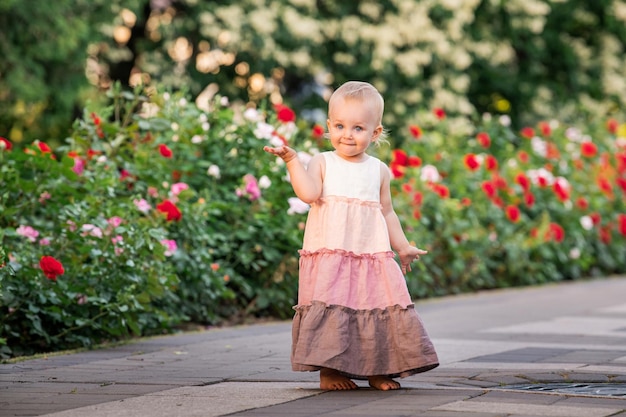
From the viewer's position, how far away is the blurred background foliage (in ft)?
65.3

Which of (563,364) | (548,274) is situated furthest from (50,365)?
→ (548,274)

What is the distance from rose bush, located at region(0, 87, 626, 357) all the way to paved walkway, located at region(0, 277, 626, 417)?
410mm

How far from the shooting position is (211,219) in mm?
9789

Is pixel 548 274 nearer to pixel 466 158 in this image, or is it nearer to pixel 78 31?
pixel 466 158

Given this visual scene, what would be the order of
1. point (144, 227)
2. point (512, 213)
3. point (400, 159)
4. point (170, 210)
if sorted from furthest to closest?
point (512, 213) → point (400, 159) → point (170, 210) → point (144, 227)

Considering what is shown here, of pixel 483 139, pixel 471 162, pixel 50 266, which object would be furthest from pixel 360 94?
pixel 483 139

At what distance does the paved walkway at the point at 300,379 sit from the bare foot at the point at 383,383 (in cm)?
5

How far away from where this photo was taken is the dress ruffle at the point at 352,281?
5.97 m

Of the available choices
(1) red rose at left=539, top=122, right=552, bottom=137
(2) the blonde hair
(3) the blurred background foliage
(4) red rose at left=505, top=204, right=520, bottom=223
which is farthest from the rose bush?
(3) the blurred background foliage

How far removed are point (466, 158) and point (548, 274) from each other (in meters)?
1.84

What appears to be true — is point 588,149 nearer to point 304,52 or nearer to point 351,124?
point 304,52

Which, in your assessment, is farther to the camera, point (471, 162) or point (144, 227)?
point (471, 162)

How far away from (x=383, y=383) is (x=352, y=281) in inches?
17.6

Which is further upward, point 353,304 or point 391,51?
point 391,51
